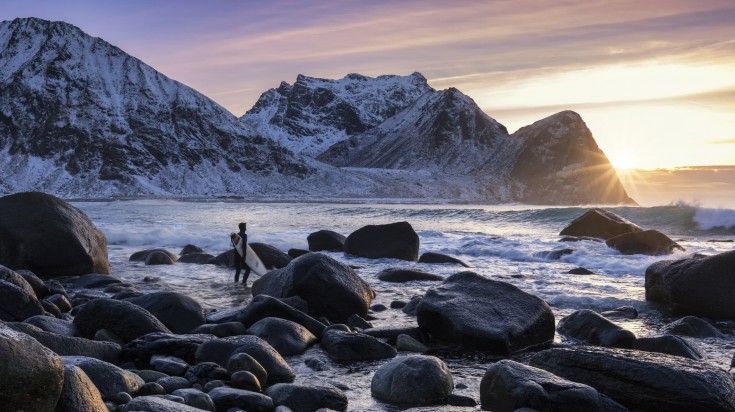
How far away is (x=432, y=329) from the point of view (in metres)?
9.52

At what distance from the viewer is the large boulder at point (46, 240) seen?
15.6 metres

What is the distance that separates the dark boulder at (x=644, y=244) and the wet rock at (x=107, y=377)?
60.1 ft

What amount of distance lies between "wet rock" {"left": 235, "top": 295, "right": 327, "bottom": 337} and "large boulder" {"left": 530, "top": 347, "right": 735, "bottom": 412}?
3.67 m

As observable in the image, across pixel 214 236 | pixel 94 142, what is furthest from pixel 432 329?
pixel 94 142

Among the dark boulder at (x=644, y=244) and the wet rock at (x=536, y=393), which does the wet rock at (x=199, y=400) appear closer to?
the wet rock at (x=536, y=393)

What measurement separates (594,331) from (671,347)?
4.05 ft

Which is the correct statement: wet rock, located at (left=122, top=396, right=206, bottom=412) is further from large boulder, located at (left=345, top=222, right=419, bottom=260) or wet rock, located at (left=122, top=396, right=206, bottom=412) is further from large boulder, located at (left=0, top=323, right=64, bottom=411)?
large boulder, located at (left=345, top=222, right=419, bottom=260)

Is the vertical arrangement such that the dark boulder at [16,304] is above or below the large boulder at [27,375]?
below

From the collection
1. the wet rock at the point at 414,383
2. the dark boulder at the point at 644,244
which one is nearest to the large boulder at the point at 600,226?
the dark boulder at the point at 644,244

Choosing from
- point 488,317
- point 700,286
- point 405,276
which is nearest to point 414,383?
point 488,317

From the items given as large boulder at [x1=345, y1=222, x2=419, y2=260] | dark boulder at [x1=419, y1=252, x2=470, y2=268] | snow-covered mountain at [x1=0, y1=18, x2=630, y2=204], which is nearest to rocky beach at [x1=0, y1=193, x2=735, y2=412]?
dark boulder at [x1=419, y1=252, x2=470, y2=268]

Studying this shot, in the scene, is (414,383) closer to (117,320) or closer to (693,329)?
(117,320)

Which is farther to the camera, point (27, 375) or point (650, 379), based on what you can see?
point (650, 379)

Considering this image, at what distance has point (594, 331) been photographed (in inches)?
368
